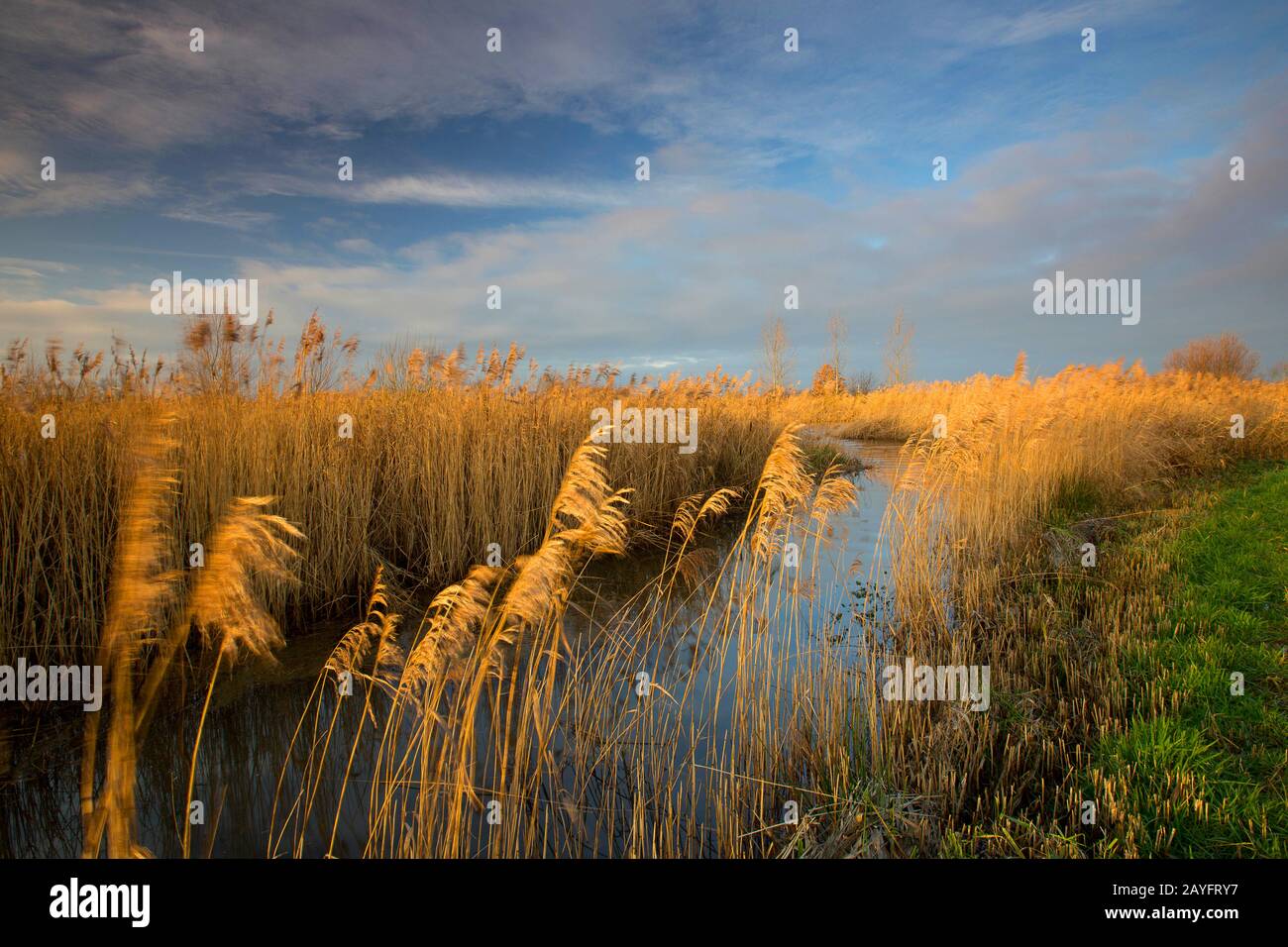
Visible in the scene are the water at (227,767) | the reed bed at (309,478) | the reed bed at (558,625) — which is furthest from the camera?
the reed bed at (309,478)

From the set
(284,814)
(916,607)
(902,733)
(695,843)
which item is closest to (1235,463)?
(916,607)

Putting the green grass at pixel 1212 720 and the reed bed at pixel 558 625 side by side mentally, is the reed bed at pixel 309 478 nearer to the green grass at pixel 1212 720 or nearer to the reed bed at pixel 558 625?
the reed bed at pixel 558 625

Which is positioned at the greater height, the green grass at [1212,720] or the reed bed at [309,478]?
the reed bed at [309,478]

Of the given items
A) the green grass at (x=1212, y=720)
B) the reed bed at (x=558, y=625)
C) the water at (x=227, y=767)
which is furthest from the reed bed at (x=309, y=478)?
the green grass at (x=1212, y=720)

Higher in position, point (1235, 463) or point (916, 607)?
point (1235, 463)

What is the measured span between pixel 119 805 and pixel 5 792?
7.70ft

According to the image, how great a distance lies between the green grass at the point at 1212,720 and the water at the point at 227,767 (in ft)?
6.23

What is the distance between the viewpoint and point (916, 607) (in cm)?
520

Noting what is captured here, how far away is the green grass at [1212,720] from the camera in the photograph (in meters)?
2.64

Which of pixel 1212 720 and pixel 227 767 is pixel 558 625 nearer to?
pixel 227 767

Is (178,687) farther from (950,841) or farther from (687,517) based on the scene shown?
(950,841)

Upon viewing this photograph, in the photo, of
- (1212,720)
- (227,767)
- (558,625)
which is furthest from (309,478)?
(1212,720)

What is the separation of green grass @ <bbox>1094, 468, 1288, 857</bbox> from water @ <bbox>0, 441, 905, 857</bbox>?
1900 millimetres
